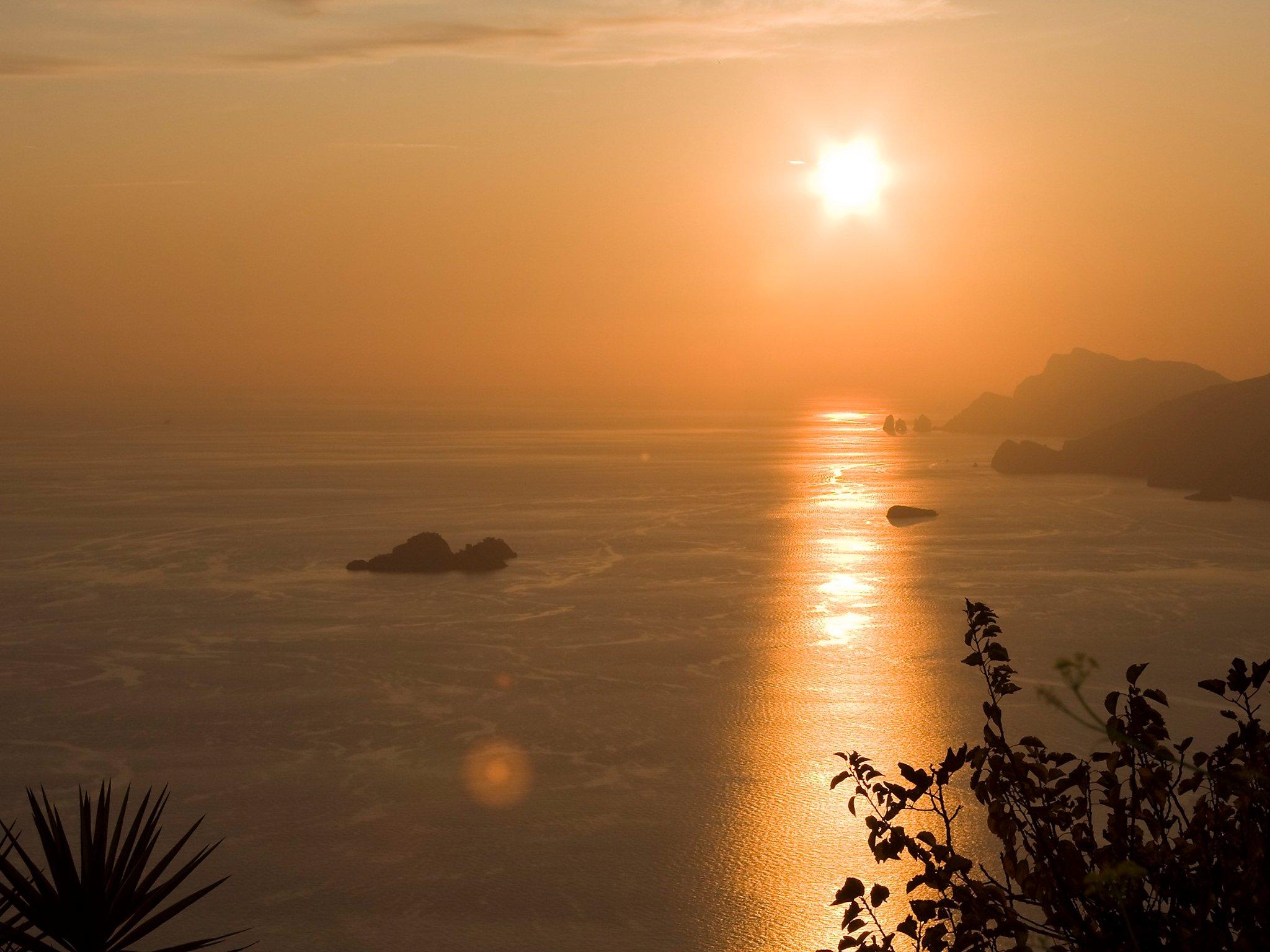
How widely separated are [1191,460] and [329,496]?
94249mm

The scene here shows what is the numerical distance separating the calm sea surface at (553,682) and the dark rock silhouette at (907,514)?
1511 mm

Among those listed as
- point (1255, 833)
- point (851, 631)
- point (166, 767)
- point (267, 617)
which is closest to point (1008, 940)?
point (1255, 833)

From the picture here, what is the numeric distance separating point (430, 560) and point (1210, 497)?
3134 inches

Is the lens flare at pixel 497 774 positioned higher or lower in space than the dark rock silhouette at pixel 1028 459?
lower

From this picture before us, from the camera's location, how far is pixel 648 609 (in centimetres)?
5566

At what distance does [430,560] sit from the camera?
67938 mm

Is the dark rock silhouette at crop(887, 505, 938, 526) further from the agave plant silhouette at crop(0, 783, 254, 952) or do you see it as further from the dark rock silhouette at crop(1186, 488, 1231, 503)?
the agave plant silhouette at crop(0, 783, 254, 952)

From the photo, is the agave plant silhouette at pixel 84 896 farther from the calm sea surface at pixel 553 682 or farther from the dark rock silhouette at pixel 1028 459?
the dark rock silhouette at pixel 1028 459

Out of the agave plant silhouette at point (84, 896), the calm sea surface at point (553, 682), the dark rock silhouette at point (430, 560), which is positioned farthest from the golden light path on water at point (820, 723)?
the dark rock silhouette at point (430, 560)

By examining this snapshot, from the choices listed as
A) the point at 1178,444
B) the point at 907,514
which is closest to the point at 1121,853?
the point at 907,514

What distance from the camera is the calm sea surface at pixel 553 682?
2497 centimetres

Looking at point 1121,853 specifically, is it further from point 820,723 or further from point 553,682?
point 553,682

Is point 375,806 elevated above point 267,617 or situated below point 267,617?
below

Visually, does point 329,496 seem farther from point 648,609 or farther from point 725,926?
point 725,926
